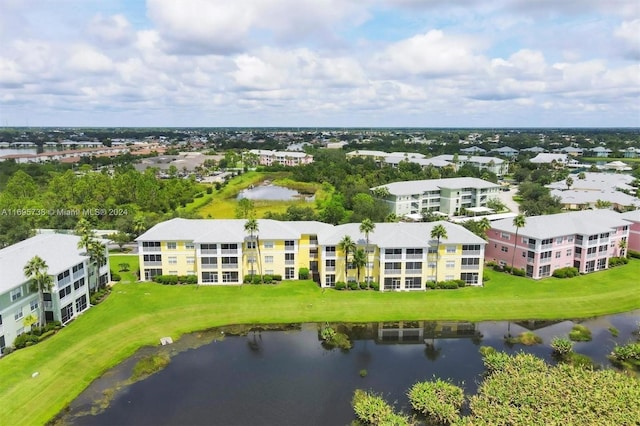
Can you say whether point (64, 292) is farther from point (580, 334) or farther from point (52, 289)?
point (580, 334)

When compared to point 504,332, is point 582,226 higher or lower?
higher

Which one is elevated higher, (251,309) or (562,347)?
(562,347)

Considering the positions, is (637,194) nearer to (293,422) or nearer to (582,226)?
(582,226)

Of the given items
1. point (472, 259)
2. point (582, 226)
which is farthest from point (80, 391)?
point (582, 226)

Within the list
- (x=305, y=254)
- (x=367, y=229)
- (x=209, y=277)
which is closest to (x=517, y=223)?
(x=367, y=229)

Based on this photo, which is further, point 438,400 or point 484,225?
point 484,225
